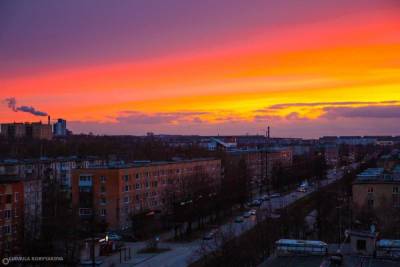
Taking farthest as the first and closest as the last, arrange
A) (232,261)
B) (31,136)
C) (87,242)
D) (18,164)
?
(31,136), (18,164), (87,242), (232,261)

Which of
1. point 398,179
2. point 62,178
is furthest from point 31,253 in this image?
point 62,178

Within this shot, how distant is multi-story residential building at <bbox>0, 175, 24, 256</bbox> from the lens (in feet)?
36.9

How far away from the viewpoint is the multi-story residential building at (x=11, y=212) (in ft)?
36.9

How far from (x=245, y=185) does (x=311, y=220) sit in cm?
543

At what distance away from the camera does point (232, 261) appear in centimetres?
757

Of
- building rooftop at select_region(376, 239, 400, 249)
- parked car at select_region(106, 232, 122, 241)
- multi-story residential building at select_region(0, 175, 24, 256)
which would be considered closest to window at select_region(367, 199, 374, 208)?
parked car at select_region(106, 232, 122, 241)

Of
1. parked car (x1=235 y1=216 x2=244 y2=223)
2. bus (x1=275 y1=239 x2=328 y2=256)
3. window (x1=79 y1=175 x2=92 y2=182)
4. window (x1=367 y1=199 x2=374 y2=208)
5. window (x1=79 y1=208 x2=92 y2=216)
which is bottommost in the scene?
parked car (x1=235 y1=216 x2=244 y2=223)

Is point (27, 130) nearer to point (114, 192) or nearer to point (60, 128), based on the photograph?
point (60, 128)

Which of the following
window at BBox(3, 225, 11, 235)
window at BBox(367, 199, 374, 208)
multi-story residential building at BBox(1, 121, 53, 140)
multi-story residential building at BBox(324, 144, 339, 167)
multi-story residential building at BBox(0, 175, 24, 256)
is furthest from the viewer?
multi-story residential building at BBox(324, 144, 339, 167)

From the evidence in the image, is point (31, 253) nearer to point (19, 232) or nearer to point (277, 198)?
point (19, 232)

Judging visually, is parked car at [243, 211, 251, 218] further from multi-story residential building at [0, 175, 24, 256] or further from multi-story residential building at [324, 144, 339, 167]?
multi-story residential building at [324, 144, 339, 167]

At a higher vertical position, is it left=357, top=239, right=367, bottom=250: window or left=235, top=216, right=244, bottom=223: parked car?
left=357, top=239, right=367, bottom=250: window

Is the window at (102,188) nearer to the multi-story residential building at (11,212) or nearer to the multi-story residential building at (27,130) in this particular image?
the multi-story residential building at (11,212)

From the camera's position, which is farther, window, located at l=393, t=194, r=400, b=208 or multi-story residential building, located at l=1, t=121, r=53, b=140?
multi-story residential building, located at l=1, t=121, r=53, b=140
